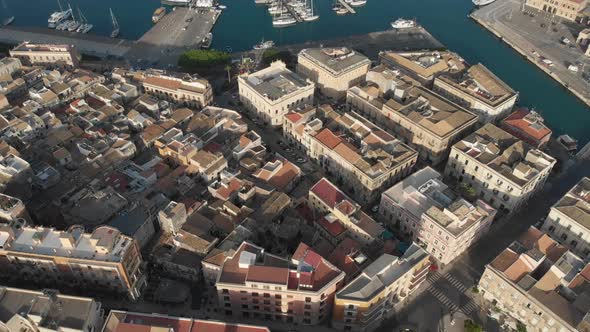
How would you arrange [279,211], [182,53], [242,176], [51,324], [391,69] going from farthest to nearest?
[182,53], [391,69], [242,176], [279,211], [51,324]

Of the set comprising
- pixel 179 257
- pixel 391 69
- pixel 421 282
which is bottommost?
pixel 421 282

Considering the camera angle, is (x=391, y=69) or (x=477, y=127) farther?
(x=391, y=69)

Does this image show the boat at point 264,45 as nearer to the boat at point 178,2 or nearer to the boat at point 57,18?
the boat at point 178,2

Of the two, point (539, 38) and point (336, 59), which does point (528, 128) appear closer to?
point (336, 59)

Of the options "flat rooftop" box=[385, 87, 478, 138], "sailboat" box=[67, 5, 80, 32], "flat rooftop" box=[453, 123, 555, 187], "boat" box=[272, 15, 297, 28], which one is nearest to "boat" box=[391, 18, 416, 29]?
"boat" box=[272, 15, 297, 28]

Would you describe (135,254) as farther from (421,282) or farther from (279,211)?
(421,282)

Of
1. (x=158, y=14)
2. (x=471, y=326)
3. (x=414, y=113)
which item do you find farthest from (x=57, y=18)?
(x=471, y=326)

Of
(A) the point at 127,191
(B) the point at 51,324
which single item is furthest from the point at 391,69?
(B) the point at 51,324
